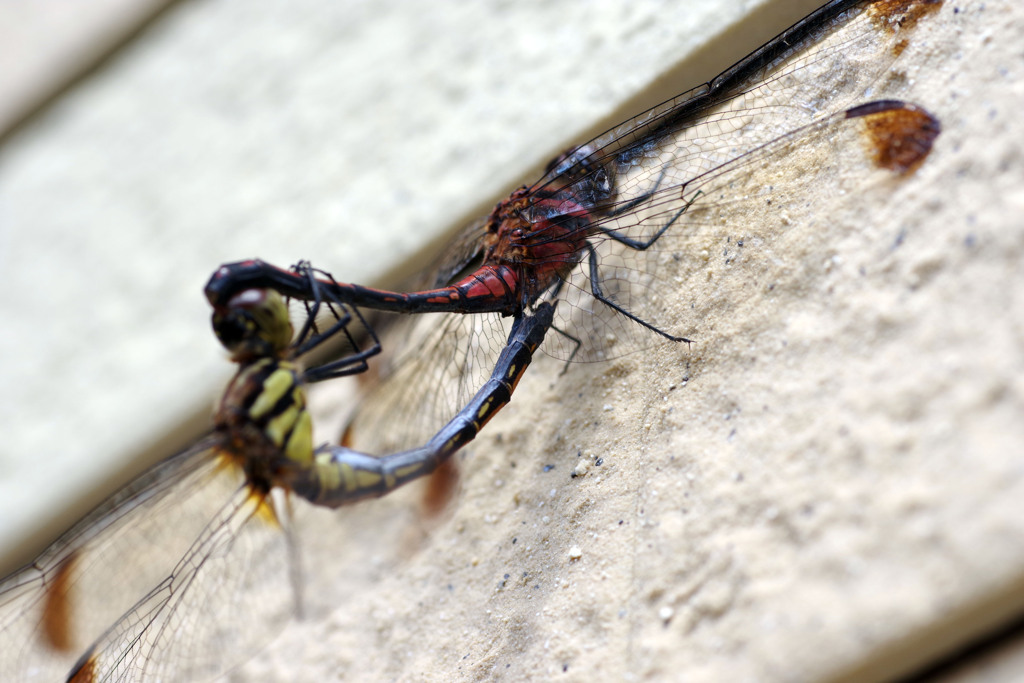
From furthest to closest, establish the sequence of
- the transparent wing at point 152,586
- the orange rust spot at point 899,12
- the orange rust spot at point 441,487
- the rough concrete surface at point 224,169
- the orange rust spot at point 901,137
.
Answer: the rough concrete surface at point 224,169 → the orange rust spot at point 441,487 → the transparent wing at point 152,586 → the orange rust spot at point 899,12 → the orange rust spot at point 901,137

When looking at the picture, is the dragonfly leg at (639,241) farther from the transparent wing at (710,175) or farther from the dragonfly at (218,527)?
the dragonfly at (218,527)

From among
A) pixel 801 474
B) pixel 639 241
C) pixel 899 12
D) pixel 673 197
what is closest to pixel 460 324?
pixel 639 241

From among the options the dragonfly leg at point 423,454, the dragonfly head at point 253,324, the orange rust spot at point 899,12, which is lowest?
the dragonfly leg at point 423,454

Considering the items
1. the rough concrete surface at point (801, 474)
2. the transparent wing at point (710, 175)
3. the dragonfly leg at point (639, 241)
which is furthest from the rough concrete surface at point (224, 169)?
the rough concrete surface at point (801, 474)

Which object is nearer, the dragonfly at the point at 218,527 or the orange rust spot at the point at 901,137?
the orange rust spot at the point at 901,137

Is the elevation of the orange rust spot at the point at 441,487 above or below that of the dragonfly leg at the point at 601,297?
below

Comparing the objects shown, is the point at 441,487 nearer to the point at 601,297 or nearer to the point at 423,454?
the point at 423,454

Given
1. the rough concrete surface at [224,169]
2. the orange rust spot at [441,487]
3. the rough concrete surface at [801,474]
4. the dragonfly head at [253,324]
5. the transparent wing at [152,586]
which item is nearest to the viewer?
the rough concrete surface at [801,474]
